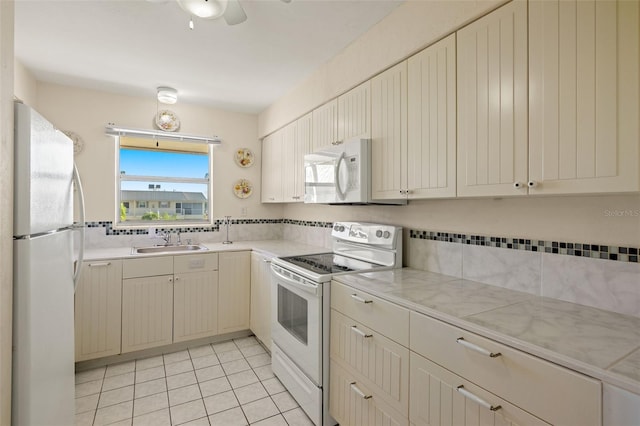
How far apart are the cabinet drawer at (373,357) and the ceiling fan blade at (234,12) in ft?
5.67

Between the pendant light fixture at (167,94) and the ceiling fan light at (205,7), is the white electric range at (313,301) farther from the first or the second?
the pendant light fixture at (167,94)

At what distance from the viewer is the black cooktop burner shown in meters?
2.05

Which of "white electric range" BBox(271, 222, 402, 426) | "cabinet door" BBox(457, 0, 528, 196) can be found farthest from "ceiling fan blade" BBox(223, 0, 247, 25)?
"white electric range" BBox(271, 222, 402, 426)

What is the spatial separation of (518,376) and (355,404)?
975 millimetres

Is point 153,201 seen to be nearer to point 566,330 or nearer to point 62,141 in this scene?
point 62,141

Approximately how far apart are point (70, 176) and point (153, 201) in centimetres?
183

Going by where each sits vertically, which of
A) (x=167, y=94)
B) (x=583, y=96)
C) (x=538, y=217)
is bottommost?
(x=538, y=217)

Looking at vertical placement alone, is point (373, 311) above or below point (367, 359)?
above

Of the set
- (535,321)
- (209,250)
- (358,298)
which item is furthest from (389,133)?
(209,250)

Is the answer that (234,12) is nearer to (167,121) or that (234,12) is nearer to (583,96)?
(583,96)

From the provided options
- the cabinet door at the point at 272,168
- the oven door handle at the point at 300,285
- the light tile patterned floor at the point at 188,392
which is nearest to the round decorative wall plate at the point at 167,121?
the cabinet door at the point at 272,168

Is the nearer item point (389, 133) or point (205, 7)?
point (205, 7)

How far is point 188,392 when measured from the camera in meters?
2.27

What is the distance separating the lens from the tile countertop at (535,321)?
854 mm
